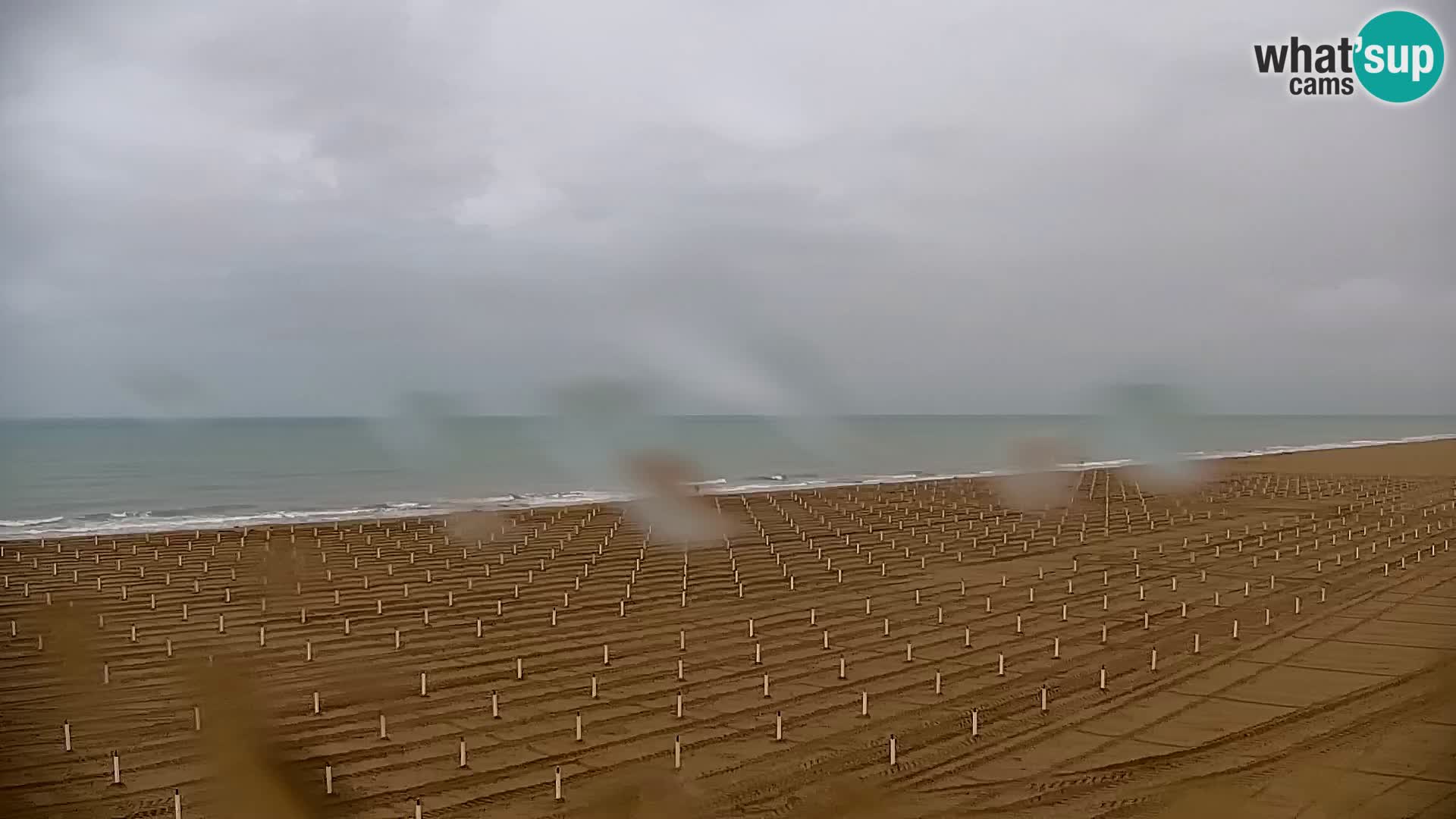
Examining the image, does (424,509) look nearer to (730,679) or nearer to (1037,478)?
(1037,478)

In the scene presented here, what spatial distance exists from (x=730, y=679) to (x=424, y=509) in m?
Answer: 14.3

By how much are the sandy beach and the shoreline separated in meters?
2.43

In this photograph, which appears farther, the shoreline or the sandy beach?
the shoreline

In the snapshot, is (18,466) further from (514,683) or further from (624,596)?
(514,683)

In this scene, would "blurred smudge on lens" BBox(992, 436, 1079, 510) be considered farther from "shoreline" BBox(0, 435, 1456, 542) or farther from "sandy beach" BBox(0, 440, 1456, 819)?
"sandy beach" BBox(0, 440, 1456, 819)

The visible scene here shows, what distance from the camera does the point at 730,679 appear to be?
723 cm

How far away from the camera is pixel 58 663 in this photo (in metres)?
7.65

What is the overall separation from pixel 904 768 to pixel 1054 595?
5841mm

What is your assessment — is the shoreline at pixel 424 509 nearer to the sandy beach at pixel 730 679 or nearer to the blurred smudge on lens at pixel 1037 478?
the blurred smudge on lens at pixel 1037 478

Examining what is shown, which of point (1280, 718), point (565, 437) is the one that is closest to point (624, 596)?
point (565, 437)

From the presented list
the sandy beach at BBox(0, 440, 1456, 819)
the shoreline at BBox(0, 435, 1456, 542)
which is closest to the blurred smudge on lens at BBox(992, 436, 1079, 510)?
the shoreline at BBox(0, 435, 1456, 542)

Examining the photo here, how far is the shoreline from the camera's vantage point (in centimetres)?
1653

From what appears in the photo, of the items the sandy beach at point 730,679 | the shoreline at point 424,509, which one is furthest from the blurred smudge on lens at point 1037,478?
the sandy beach at point 730,679

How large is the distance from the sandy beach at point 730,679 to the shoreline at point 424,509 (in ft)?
7.97
